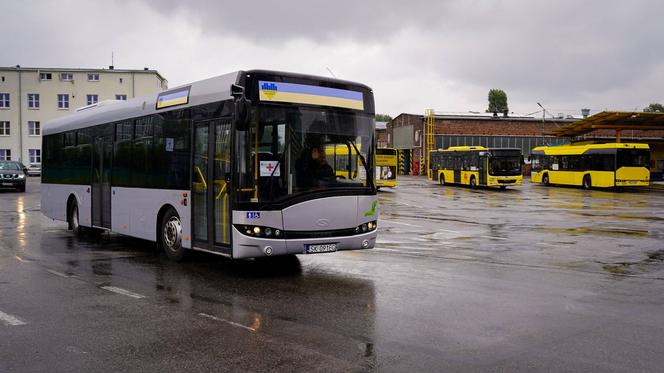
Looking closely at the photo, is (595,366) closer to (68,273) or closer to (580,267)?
(580,267)

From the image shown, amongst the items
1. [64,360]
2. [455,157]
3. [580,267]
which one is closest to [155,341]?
[64,360]

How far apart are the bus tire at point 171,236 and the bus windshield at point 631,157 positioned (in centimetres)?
3622

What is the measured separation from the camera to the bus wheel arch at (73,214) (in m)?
15.3

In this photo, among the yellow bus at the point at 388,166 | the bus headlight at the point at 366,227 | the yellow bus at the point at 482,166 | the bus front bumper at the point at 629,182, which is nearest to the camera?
the bus headlight at the point at 366,227

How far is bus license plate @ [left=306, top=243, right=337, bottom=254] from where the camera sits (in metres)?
9.09

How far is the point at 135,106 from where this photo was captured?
12.1 m

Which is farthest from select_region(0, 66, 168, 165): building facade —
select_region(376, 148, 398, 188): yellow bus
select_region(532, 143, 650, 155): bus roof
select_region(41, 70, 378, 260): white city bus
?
select_region(41, 70, 378, 260): white city bus

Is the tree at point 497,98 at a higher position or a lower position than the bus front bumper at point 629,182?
higher

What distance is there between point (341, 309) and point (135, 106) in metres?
7.02

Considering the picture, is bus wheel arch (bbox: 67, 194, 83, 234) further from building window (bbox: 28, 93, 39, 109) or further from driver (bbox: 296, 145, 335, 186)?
building window (bbox: 28, 93, 39, 109)

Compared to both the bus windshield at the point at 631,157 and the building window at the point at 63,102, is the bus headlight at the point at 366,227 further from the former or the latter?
the building window at the point at 63,102

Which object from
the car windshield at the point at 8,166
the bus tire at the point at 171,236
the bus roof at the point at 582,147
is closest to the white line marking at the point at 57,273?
the bus tire at the point at 171,236

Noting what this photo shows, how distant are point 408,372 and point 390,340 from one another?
96cm

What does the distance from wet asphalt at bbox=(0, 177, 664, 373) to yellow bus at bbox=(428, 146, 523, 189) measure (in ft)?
92.6
